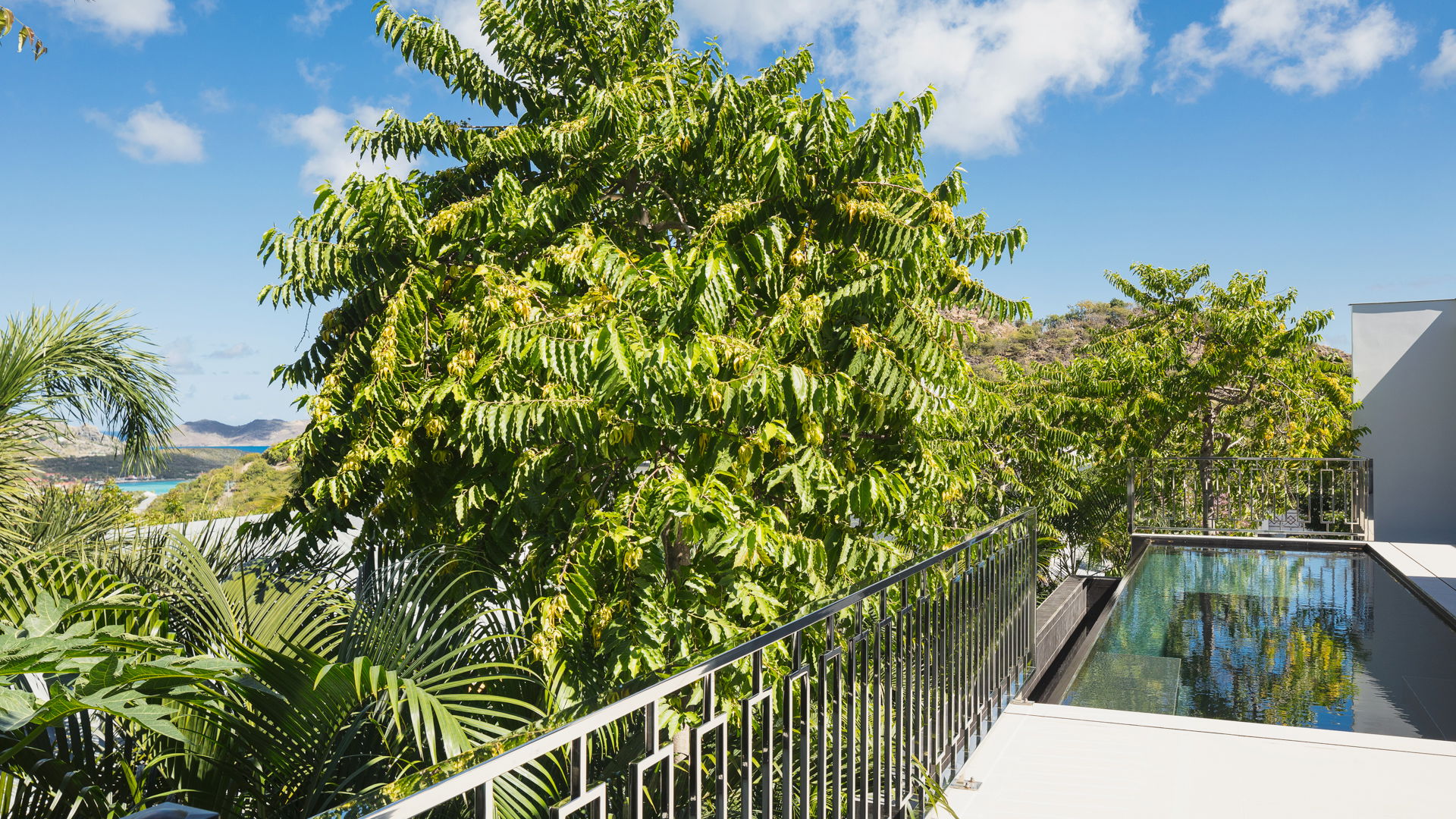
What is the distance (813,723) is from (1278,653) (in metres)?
4.32

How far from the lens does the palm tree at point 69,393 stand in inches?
231

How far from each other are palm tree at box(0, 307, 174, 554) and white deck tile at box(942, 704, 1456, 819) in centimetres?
576

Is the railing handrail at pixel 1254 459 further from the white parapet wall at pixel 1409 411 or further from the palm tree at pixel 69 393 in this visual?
the palm tree at pixel 69 393

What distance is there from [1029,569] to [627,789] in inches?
142

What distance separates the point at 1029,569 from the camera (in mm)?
4734

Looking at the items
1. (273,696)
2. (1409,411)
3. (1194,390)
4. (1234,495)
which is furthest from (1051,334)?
(273,696)

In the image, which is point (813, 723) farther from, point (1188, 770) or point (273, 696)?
point (273, 696)

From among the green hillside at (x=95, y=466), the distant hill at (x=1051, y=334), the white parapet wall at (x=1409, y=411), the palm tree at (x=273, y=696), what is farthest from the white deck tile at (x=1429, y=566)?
the distant hill at (x=1051, y=334)

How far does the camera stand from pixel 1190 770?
3.56 m

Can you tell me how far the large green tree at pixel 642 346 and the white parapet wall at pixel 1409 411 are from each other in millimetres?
12440

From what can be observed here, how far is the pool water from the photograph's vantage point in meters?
4.89

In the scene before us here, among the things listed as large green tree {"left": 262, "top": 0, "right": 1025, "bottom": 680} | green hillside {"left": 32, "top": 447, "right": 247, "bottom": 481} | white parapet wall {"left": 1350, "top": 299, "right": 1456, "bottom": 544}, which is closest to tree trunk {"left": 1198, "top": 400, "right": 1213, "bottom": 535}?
white parapet wall {"left": 1350, "top": 299, "right": 1456, "bottom": 544}

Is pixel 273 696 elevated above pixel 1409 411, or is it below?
below

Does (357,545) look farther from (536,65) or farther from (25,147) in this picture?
(25,147)
